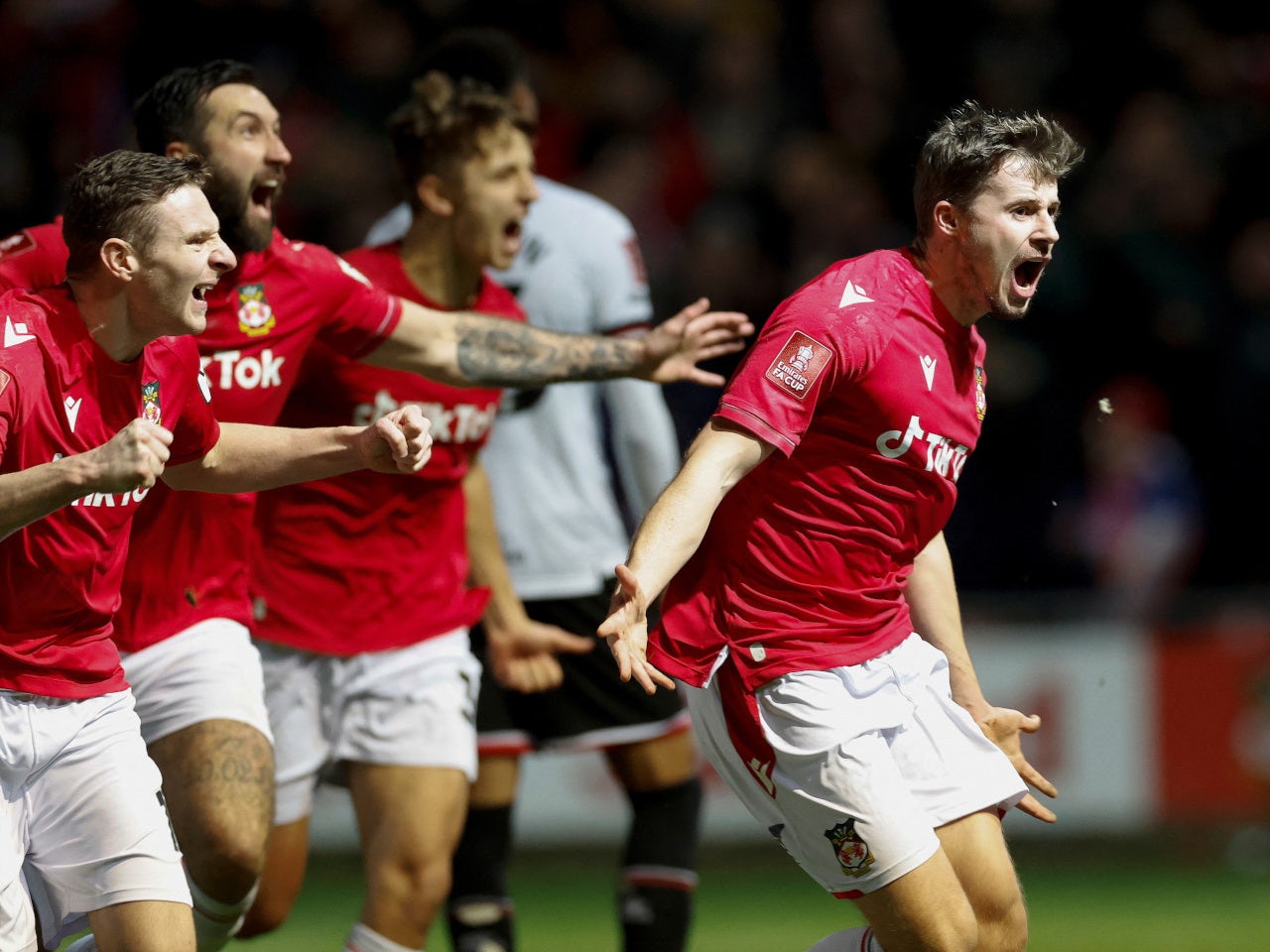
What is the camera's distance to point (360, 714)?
19.1ft

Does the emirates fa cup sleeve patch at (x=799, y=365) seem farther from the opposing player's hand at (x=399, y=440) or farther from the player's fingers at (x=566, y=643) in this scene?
the player's fingers at (x=566, y=643)

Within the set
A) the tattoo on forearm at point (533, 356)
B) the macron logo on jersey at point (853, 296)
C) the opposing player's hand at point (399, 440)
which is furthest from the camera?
the tattoo on forearm at point (533, 356)

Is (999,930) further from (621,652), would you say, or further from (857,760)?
(621,652)

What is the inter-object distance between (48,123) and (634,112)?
Answer: 366 centimetres

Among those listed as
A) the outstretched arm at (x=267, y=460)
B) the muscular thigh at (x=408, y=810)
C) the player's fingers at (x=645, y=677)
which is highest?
the outstretched arm at (x=267, y=460)

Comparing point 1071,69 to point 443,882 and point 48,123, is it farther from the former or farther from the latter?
point 443,882

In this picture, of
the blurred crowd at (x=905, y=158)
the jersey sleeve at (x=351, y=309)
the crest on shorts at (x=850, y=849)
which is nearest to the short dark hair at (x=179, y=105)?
the jersey sleeve at (x=351, y=309)

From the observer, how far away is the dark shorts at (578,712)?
21.7 feet

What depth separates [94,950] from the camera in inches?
192

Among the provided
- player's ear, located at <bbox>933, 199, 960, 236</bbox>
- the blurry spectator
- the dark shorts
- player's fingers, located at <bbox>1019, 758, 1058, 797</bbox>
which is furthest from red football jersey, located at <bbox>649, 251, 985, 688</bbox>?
the blurry spectator

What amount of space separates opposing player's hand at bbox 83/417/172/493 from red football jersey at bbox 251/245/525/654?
6.45 ft

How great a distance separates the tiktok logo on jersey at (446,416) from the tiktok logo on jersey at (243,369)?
52 cm

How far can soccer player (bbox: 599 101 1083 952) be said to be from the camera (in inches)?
176

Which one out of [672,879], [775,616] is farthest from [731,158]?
[775,616]
